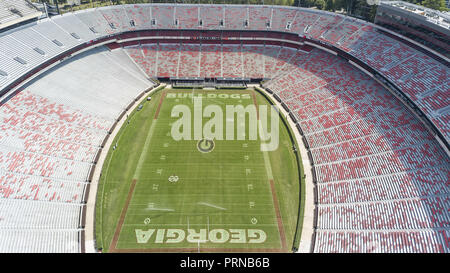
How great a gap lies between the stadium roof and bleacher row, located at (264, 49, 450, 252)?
4821 centimetres

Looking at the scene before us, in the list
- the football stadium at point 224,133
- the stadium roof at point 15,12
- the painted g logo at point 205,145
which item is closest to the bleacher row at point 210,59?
the football stadium at point 224,133

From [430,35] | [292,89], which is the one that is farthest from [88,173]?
[430,35]

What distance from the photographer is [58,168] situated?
1137 inches

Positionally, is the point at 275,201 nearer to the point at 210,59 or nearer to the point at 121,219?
the point at 121,219

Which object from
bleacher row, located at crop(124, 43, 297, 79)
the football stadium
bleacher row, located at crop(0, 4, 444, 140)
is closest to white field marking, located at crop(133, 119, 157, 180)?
the football stadium

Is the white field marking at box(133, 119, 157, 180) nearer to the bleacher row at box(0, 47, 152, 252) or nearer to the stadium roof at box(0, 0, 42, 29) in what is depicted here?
the bleacher row at box(0, 47, 152, 252)

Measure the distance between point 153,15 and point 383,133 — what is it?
5192cm

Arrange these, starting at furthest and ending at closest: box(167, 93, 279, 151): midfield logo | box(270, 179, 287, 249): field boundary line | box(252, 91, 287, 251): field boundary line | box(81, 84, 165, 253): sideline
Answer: box(167, 93, 279, 151): midfield logo, box(252, 91, 287, 251): field boundary line, box(270, 179, 287, 249): field boundary line, box(81, 84, 165, 253): sideline

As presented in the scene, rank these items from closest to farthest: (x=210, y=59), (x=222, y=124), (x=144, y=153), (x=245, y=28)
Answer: (x=144, y=153), (x=222, y=124), (x=210, y=59), (x=245, y=28)

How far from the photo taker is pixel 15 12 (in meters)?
40.0

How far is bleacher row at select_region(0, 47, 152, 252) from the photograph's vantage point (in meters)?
23.9

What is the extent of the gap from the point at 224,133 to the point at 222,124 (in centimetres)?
251

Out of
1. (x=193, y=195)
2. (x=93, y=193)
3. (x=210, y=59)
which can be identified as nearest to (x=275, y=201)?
(x=193, y=195)

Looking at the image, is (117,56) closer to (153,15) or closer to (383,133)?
(153,15)
